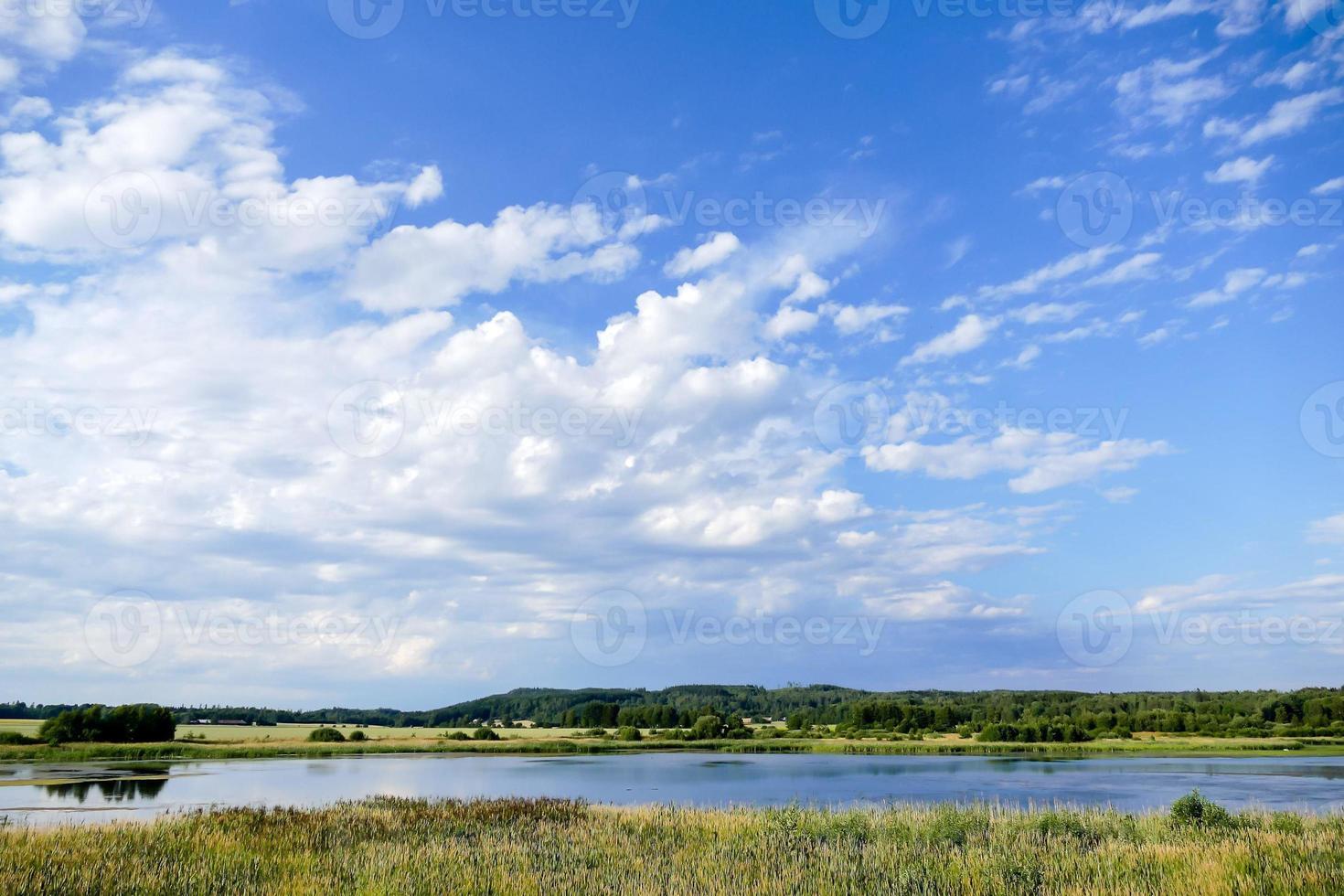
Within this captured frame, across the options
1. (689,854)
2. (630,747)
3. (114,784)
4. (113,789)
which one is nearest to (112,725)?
(114,784)

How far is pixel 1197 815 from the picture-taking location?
2714 centimetres

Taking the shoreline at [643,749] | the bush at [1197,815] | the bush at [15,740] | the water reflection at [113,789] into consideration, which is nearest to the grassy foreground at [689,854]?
the bush at [1197,815]

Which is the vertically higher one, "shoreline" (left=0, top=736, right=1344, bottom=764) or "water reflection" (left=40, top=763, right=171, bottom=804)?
"water reflection" (left=40, top=763, right=171, bottom=804)

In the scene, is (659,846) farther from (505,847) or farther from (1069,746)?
(1069,746)

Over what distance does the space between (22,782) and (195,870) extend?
164 ft

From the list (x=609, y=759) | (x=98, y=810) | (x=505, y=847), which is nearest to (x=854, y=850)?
(x=505, y=847)

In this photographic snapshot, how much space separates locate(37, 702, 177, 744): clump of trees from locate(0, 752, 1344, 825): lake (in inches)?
579

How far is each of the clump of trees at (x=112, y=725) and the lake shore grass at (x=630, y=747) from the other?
2.11 metres

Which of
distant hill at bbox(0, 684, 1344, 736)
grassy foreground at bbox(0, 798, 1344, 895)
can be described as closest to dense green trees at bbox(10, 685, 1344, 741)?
distant hill at bbox(0, 684, 1344, 736)

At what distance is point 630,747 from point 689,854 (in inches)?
4211

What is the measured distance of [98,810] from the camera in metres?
39.6

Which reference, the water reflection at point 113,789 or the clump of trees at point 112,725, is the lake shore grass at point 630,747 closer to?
the clump of trees at point 112,725

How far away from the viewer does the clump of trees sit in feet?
288

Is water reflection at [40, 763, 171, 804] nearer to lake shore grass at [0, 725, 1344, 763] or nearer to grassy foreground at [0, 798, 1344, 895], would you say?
lake shore grass at [0, 725, 1344, 763]
